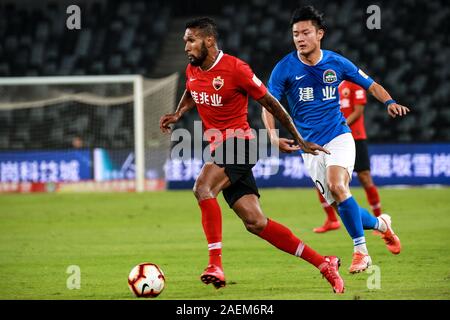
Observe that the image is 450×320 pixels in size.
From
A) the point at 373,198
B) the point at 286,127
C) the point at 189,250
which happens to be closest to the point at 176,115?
the point at 286,127

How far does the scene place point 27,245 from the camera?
10.8m

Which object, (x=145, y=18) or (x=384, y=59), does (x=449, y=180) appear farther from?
(x=145, y=18)

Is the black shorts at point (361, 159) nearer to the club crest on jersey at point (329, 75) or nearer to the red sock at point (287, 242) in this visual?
the club crest on jersey at point (329, 75)

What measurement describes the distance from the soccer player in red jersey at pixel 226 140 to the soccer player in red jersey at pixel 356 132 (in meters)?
4.56

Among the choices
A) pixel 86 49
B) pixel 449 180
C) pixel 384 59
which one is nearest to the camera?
pixel 449 180

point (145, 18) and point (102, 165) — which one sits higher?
point (145, 18)

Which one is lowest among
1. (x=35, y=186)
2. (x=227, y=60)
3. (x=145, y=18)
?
(x=35, y=186)

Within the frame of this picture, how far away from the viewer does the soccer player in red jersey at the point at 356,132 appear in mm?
11727

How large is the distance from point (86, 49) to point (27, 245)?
55.9 feet

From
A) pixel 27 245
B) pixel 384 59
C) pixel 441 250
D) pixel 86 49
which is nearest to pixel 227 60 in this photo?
pixel 441 250

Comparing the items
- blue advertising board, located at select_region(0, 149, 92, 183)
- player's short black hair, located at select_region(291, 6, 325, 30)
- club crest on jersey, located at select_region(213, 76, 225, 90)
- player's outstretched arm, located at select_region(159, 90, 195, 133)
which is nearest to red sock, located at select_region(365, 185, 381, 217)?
player's short black hair, located at select_region(291, 6, 325, 30)

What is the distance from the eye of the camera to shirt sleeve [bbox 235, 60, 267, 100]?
7.03 m

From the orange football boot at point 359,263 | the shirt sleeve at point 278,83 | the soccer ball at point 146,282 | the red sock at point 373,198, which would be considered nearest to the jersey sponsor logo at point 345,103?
the red sock at point 373,198

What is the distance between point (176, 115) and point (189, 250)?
9.08ft
